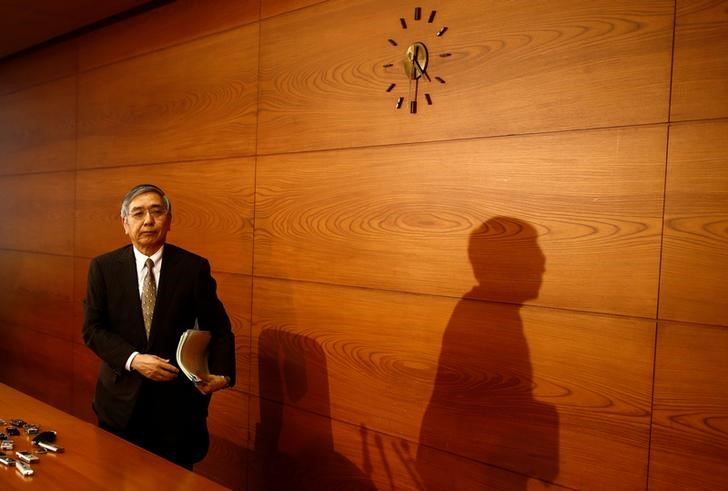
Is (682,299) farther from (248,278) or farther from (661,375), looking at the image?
(248,278)

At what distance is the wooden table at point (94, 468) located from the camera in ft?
5.31

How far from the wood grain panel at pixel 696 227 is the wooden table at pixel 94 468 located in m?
1.58

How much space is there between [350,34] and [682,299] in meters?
1.82

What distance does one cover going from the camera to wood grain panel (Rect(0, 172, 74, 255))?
429cm

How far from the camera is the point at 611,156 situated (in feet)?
6.51

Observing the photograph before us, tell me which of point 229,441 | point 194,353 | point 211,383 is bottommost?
point 229,441

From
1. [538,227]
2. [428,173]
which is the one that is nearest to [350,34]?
[428,173]

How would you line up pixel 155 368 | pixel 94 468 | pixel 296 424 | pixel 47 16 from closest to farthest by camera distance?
pixel 94 468 → pixel 155 368 → pixel 296 424 → pixel 47 16

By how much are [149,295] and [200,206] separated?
112 centimetres

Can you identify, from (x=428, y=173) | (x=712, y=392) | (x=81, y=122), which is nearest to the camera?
(x=712, y=392)

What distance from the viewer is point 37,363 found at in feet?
15.0

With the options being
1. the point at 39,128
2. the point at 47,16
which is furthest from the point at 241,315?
the point at 39,128

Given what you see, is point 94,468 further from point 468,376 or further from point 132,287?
point 468,376

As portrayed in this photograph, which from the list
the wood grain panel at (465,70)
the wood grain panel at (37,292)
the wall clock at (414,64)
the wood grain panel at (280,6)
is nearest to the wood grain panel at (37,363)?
the wood grain panel at (37,292)
